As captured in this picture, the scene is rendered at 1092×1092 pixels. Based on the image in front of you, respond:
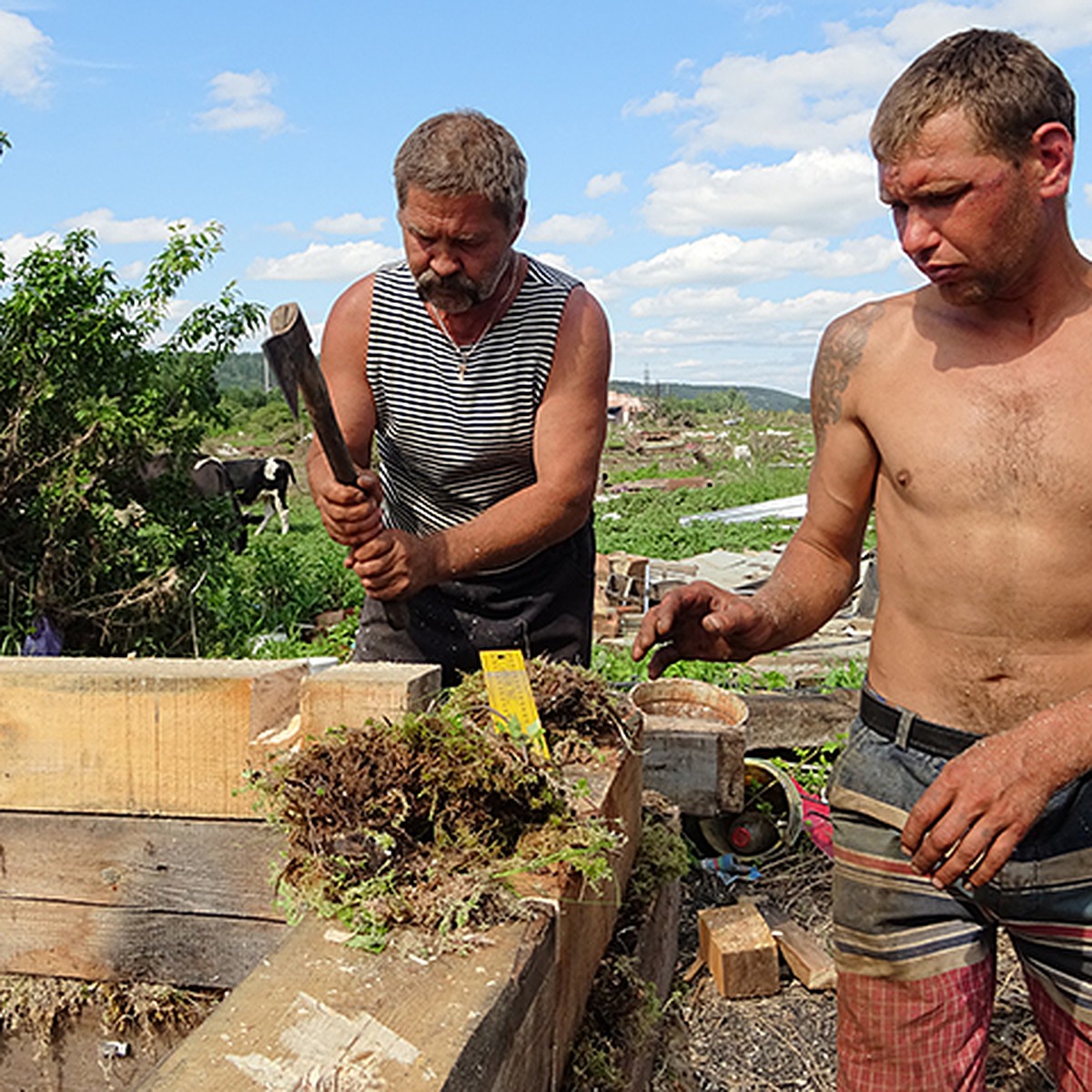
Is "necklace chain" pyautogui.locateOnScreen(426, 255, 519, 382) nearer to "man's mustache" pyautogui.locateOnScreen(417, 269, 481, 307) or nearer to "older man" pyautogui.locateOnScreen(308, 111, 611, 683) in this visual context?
"older man" pyautogui.locateOnScreen(308, 111, 611, 683)

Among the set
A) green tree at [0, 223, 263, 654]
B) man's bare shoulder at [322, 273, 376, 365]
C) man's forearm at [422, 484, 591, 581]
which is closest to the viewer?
man's forearm at [422, 484, 591, 581]

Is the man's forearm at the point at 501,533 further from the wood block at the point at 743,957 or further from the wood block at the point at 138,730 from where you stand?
the wood block at the point at 743,957

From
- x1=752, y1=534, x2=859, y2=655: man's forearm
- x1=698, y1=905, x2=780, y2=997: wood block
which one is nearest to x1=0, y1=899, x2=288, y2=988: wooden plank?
x1=752, y1=534, x2=859, y2=655: man's forearm

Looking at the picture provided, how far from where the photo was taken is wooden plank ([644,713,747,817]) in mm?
3984

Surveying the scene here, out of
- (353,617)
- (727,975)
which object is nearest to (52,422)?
(353,617)

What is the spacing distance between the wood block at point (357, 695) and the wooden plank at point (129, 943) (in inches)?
18.1

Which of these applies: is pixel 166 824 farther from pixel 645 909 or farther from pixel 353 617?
pixel 353 617

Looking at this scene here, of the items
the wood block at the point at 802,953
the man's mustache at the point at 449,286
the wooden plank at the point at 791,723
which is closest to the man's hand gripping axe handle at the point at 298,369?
the man's mustache at the point at 449,286

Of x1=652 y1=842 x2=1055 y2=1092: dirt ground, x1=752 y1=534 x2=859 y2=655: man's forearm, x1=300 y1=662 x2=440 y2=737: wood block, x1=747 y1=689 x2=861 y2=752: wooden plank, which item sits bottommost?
x1=652 y1=842 x2=1055 y2=1092: dirt ground

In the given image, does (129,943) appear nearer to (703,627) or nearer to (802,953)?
(703,627)

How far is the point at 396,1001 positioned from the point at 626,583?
347 inches

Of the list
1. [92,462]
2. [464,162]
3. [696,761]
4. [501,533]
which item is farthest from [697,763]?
[92,462]

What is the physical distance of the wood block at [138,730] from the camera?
6.43 ft

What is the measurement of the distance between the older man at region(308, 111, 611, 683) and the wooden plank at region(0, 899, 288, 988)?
36.1 inches
